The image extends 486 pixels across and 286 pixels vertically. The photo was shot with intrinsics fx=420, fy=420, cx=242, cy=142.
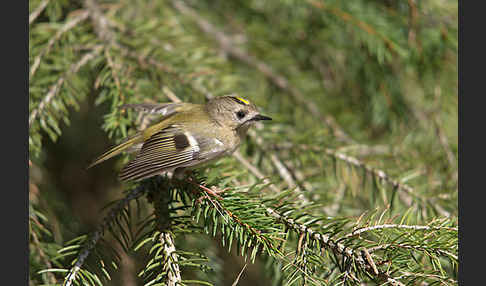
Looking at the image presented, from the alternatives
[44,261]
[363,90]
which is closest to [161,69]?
[44,261]

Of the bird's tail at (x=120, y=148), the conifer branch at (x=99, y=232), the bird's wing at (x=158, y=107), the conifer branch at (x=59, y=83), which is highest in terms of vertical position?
the conifer branch at (x=59, y=83)

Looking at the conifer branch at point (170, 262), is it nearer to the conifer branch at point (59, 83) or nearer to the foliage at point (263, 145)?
the foliage at point (263, 145)

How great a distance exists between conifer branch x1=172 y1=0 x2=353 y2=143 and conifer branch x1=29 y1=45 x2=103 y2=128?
0.55 m

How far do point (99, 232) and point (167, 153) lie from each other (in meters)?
0.35

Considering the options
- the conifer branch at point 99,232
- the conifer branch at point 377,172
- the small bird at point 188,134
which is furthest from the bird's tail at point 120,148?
the conifer branch at point 377,172

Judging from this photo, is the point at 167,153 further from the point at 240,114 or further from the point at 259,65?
the point at 259,65

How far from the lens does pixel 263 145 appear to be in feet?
5.21

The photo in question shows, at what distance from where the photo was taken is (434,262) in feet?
3.26

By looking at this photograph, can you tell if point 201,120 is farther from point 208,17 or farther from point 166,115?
point 208,17

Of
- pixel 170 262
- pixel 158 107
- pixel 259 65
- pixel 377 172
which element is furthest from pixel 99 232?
pixel 259 65

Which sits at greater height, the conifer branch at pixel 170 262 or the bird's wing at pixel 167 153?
the bird's wing at pixel 167 153

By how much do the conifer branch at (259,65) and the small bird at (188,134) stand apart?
0.34 m

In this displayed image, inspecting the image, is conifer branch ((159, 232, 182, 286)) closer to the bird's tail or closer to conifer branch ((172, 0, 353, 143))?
the bird's tail

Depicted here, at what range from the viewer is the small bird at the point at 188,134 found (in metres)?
1.38
